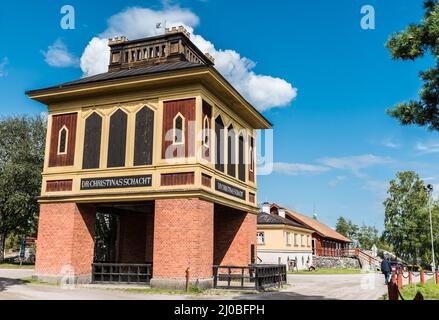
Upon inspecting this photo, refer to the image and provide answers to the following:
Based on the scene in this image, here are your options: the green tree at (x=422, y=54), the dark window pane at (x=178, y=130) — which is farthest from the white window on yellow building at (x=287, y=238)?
the green tree at (x=422, y=54)

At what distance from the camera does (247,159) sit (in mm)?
24547

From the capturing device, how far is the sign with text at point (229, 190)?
805 inches

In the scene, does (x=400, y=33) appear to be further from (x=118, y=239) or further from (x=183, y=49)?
(x=118, y=239)

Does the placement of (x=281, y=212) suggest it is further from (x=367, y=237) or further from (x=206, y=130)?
(x=367, y=237)

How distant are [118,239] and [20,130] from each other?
18.8 m

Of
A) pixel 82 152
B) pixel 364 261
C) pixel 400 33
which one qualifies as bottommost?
pixel 364 261

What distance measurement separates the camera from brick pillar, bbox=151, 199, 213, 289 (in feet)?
57.7

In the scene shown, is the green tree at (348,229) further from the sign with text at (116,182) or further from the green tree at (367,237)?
the sign with text at (116,182)

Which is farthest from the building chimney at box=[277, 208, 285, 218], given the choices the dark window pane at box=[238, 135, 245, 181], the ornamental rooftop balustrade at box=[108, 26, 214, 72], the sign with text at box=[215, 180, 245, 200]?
the ornamental rooftop balustrade at box=[108, 26, 214, 72]

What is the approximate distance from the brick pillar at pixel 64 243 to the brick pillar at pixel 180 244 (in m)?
4.21

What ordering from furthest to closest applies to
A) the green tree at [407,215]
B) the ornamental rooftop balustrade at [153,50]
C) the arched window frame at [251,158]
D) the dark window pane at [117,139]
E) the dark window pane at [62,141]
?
the green tree at [407,215], the arched window frame at [251,158], the ornamental rooftop balustrade at [153,50], the dark window pane at [62,141], the dark window pane at [117,139]

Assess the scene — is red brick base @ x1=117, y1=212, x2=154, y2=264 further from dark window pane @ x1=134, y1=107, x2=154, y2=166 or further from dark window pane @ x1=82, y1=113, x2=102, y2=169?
dark window pane @ x1=134, y1=107, x2=154, y2=166
